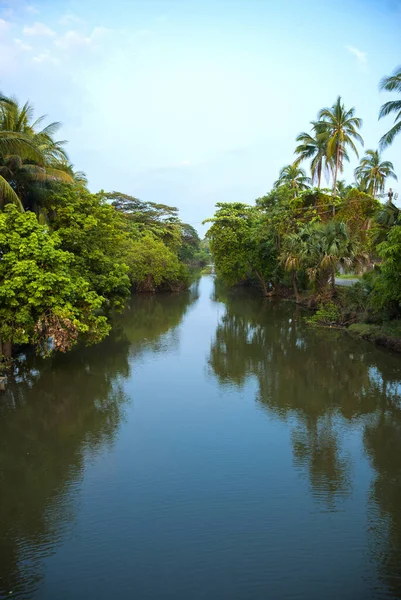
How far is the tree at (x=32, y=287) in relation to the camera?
1407cm

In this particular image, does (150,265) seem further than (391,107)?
Yes

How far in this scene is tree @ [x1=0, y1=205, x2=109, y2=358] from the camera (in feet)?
46.2

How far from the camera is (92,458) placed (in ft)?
34.1

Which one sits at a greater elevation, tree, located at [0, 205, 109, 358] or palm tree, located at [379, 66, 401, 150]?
palm tree, located at [379, 66, 401, 150]

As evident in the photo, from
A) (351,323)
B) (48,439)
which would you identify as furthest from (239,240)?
(48,439)

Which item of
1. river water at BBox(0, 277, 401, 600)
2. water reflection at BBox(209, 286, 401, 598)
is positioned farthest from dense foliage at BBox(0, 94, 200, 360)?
water reflection at BBox(209, 286, 401, 598)

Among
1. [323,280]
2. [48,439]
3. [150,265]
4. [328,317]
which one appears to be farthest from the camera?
[150,265]

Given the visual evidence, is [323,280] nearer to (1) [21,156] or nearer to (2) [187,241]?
(1) [21,156]

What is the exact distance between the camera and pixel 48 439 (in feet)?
37.6

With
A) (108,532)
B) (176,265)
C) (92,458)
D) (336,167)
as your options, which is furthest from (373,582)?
(176,265)

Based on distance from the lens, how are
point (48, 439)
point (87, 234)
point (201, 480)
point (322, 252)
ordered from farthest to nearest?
point (322, 252)
point (87, 234)
point (48, 439)
point (201, 480)

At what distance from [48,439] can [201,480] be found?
4.33 metres

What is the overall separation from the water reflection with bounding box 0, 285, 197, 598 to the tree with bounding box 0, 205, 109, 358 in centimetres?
171

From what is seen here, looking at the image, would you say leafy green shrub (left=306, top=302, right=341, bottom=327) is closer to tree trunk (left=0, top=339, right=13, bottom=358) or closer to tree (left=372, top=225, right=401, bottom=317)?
tree (left=372, top=225, right=401, bottom=317)
